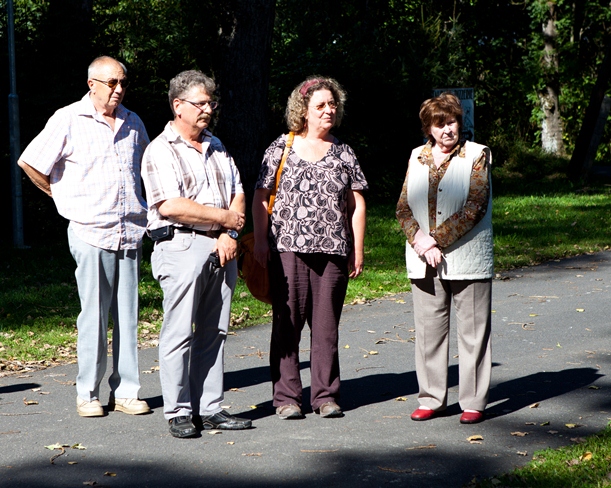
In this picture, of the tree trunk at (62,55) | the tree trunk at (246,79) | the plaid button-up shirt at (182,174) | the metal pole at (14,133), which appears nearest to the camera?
the plaid button-up shirt at (182,174)

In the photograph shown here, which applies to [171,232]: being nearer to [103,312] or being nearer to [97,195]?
[97,195]

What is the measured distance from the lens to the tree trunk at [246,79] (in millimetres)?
16172

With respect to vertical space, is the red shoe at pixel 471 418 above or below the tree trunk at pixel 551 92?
below

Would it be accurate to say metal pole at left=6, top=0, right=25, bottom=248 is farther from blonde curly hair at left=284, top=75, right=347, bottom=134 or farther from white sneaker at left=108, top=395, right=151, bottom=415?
blonde curly hair at left=284, top=75, right=347, bottom=134

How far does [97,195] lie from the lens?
→ 5.44 meters

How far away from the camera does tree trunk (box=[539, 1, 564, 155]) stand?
1414 inches

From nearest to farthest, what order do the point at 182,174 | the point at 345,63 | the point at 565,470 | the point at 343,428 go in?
the point at 565,470
the point at 182,174
the point at 343,428
the point at 345,63

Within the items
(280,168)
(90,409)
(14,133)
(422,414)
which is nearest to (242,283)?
(14,133)

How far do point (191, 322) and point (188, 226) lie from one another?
1.81 ft

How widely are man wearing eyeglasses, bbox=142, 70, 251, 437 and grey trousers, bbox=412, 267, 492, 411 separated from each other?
1220 mm

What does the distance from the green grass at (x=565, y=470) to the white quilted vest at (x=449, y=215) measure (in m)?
1.15

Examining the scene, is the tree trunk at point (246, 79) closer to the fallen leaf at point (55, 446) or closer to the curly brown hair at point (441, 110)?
the curly brown hair at point (441, 110)

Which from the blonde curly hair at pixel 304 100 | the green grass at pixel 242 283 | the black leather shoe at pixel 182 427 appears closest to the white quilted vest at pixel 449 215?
the blonde curly hair at pixel 304 100

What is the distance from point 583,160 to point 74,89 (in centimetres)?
1623
